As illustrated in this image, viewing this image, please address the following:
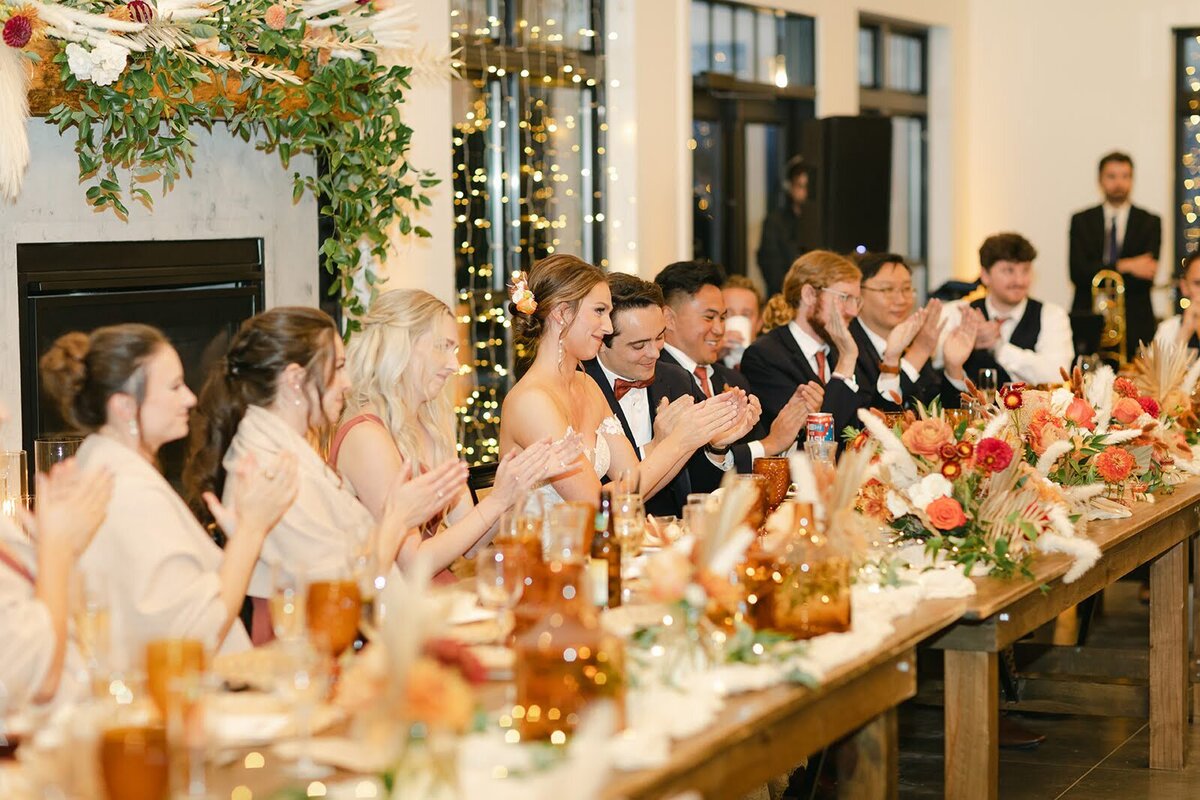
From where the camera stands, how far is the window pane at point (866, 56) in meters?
9.95

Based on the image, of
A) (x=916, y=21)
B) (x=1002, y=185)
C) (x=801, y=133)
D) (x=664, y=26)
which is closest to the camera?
(x=664, y=26)

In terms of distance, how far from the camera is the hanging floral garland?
13.7 feet

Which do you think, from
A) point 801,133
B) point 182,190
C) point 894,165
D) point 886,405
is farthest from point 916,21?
point 182,190

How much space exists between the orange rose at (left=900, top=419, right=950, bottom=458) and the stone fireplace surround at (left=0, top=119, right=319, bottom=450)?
2.56 metres

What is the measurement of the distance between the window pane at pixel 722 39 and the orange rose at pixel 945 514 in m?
5.76

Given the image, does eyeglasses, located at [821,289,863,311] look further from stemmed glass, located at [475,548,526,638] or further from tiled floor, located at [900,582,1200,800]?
stemmed glass, located at [475,548,526,638]

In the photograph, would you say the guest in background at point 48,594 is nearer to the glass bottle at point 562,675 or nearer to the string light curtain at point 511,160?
the glass bottle at point 562,675

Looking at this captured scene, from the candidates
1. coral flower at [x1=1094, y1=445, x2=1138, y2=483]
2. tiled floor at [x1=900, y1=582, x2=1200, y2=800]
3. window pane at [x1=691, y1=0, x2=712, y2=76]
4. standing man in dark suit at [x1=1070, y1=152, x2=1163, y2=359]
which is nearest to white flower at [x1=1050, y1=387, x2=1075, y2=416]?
coral flower at [x1=1094, y1=445, x2=1138, y2=483]

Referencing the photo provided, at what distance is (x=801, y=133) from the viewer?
9133mm

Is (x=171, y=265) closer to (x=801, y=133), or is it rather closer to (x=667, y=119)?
(x=667, y=119)

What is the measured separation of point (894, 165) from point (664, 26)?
129 inches

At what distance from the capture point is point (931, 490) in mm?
3322

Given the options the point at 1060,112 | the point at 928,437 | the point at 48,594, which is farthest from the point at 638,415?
the point at 1060,112

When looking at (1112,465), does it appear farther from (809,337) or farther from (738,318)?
(738,318)
